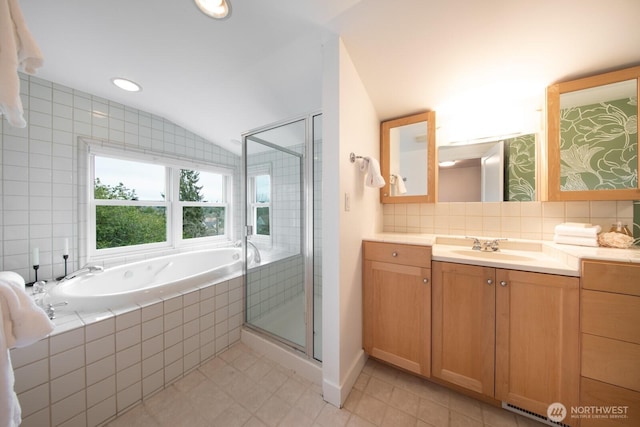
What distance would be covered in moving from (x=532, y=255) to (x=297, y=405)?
1.72m

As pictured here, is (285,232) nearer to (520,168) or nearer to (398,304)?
(398,304)

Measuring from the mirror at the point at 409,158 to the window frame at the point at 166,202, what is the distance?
2.30 m

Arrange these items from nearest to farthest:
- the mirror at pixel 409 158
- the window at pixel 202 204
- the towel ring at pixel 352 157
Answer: the towel ring at pixel 352 157 < the mirror at pixel 409 158 < the window at pixel 202 204

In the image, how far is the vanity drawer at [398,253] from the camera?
1.28 metres

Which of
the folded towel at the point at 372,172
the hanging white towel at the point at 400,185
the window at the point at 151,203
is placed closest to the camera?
the folded towel at the point at 372,172

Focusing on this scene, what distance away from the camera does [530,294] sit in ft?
3.44

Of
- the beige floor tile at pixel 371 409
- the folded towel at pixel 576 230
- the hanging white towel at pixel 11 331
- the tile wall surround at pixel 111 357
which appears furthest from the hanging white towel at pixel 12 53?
the folded towel at pixel 576 230

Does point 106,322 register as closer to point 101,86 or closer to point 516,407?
point 101,86

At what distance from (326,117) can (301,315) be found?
1401mm

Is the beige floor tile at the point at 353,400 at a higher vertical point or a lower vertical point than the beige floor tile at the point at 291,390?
higher

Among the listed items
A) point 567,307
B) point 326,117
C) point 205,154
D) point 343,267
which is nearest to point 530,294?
point 567,307

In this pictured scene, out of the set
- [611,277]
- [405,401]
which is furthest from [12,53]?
[611,277]

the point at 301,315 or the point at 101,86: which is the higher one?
the point at 101,86

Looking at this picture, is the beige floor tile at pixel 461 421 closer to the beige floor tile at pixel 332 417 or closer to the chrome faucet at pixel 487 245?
the beige floor tile at pixel 332 417
